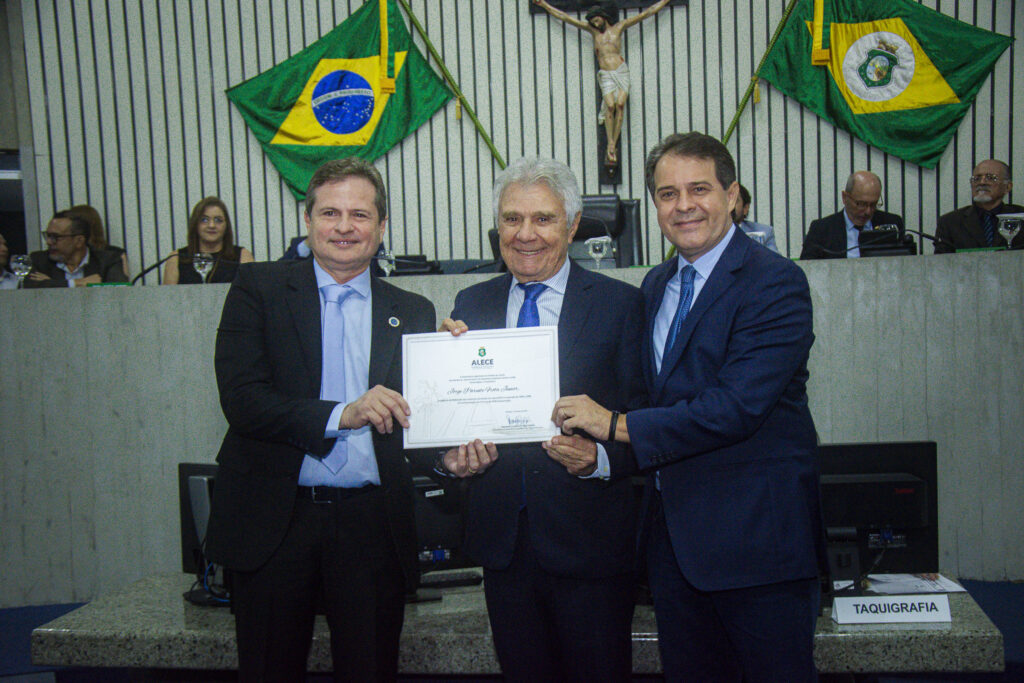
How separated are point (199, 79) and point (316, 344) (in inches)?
211

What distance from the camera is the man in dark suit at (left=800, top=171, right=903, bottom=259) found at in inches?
188

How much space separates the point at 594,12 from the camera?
5.50m

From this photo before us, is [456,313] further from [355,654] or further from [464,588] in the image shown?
[464,588]

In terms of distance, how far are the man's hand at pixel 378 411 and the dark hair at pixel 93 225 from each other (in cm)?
432

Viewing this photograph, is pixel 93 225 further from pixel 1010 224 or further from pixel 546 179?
pixel 1010 224

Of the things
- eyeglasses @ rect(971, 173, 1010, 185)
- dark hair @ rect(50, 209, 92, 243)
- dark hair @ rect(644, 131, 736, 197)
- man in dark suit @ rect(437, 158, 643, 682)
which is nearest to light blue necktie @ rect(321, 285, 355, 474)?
man in dark suit @ rect(437, 158, 643, 682)

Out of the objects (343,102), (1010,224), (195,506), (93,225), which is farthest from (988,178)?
(93,225)

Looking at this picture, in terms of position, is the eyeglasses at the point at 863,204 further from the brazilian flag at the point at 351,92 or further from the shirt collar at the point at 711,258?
the shirt collar at the point at 711,258

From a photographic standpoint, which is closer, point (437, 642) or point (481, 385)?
point (481, 385)

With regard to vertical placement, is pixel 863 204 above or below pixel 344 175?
above

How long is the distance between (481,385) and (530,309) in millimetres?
231

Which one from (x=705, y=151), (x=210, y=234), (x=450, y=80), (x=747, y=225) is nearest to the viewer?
(x=705, y=151)

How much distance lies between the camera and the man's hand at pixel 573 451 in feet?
4.71

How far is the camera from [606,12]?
552 centimetres
